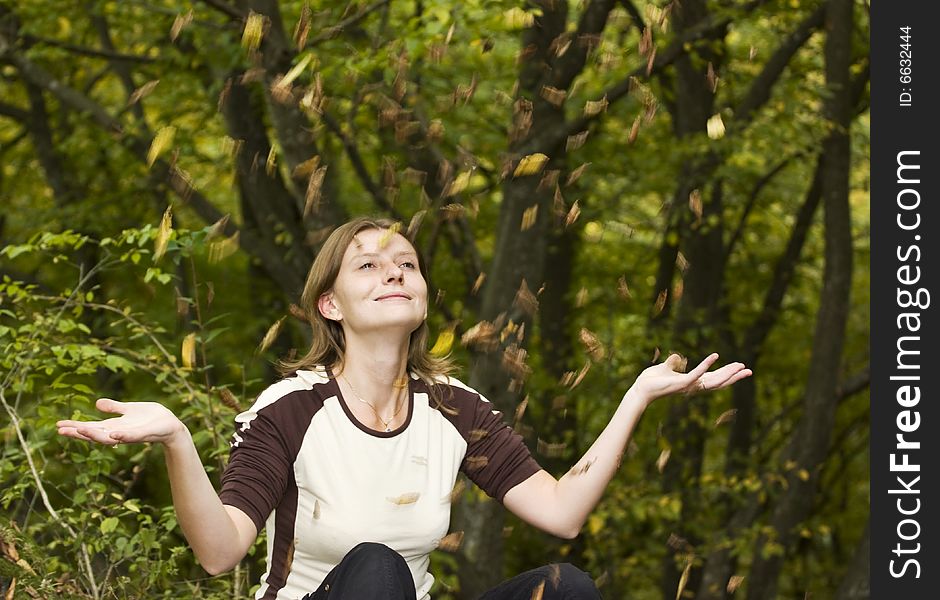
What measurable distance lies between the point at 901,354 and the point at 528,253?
261cm

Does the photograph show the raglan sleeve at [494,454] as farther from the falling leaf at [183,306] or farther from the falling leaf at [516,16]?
the falling leaf at [516,16]

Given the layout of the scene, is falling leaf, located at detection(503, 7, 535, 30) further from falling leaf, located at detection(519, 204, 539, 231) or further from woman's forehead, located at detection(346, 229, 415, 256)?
woman's forehead, located at detection(346, 229, 415, 256)

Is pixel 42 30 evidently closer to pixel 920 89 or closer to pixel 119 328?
pixel 119 328

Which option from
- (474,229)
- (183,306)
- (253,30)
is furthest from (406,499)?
(474,229)

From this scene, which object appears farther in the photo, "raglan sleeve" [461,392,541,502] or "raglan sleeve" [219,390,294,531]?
"raglan sleeve" [461,392,541,502]

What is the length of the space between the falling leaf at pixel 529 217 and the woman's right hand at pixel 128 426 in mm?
5142

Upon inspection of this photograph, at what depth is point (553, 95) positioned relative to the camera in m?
7.73

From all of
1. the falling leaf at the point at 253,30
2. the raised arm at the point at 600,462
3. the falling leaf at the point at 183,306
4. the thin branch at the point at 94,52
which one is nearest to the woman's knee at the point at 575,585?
the raised arm at the point at 600,462

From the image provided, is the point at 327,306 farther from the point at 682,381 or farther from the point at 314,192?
the point at 314,192

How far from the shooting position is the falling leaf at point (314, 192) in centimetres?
651

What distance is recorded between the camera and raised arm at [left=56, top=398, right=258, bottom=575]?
8.78 feet

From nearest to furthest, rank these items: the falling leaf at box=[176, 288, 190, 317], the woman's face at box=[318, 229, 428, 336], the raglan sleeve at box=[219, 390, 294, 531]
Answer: the raglan sleeve at box=[219, 390, 294, 531]
the woman's face at box=[318, 229, 428, 336]
the falling leaf at box=[176, 288, 190, 317]

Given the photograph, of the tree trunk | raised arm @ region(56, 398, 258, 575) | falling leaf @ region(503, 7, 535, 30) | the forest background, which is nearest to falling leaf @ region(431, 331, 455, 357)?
the forest background

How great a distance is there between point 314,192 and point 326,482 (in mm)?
3476
